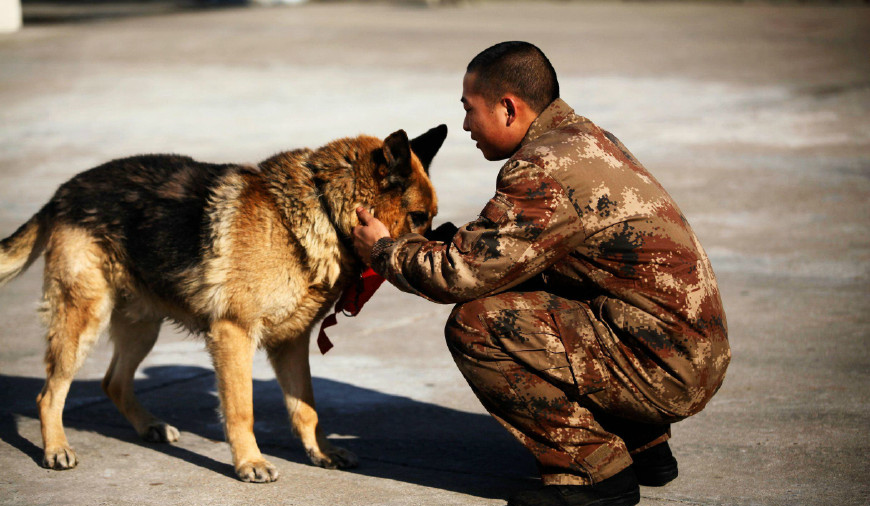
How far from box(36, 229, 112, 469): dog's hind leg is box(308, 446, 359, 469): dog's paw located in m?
1.08

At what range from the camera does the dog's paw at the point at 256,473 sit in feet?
13.2

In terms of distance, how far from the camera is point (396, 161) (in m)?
3.97

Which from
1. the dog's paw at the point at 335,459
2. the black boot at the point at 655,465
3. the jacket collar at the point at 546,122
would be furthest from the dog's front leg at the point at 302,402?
the jacket collar at the point at 546,122

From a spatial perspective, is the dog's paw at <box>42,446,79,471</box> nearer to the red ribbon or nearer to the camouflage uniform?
the red ribbon

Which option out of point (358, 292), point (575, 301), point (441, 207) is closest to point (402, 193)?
point (358, 292)

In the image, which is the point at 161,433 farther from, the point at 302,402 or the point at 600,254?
the point at 600,254

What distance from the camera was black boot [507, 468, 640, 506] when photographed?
3590mm

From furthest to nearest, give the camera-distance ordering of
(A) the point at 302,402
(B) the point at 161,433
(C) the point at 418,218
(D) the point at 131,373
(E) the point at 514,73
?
(D) the point at 131,373, (B) the point at 161,433, (A) the point at 302,402, (C) the point at 418,218, (E) the point at 514,73

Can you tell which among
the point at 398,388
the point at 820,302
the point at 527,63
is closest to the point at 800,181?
the point at 820,302

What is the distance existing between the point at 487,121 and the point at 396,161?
1.36ft

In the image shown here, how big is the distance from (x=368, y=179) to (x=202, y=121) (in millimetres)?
10537

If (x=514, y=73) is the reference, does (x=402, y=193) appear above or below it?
below

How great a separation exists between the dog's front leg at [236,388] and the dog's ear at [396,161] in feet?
2.92

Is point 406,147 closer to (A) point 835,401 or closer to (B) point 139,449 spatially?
(B) point 139,449
